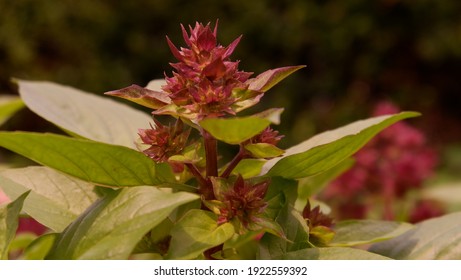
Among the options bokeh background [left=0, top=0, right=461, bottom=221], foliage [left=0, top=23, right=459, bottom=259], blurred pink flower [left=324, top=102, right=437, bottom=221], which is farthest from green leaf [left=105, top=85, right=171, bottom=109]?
bokeh background [left=0, top=0, right=461, bottom=221]

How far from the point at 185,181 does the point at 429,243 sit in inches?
6.7

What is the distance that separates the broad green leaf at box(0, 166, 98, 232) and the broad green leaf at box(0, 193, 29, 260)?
2cm

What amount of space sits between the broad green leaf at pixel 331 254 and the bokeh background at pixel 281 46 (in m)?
2.96

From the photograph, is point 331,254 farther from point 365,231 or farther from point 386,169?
point 386,169

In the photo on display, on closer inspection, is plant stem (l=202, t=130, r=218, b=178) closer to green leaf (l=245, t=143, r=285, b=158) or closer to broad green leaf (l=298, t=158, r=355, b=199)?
green leaf (l=245, t=143, r=285, b=158)

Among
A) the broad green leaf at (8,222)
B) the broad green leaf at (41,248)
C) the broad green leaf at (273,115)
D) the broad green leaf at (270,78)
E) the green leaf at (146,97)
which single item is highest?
the broad green leaf at (270,78)

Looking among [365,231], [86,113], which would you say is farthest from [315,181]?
[86,113]

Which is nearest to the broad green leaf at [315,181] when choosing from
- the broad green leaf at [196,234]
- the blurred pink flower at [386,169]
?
the broad green leaf at [196,234]

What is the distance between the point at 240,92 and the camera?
36 centimetres

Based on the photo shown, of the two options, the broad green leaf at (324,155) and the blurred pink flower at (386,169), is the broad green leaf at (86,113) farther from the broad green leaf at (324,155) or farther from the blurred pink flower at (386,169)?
the blurred pink flower at (386,169)

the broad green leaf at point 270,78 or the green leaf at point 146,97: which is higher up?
the broad green leaf at point 270,78

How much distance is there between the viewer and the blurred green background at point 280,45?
3.60 m

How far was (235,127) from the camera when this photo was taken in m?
0.32

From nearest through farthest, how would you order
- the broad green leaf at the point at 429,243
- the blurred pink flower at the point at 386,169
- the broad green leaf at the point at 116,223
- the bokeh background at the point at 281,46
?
1. the broad green leaf at the point at 116,223
2. the broad green leaf at the point at 429,243
3. the blurred pink flower at the point at 386,169
4. the bokeh background at the point at 281,46
